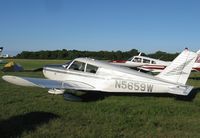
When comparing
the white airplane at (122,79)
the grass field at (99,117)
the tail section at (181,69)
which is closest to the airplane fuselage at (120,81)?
the white airplane at (122,79)

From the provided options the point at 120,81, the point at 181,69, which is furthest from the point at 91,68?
the point at 181,69

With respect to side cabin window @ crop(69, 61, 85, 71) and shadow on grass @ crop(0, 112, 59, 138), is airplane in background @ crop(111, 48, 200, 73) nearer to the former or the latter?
side cabin window @ crop(69, 61, 85, 71)

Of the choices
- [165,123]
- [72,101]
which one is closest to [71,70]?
[72,101]

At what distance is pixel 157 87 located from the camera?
883 centimetres

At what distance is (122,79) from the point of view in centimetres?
910

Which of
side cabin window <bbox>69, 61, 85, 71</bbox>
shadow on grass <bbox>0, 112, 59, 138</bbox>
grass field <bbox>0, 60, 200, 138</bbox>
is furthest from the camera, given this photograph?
side cabin window <bbox>69, 61, 85, 71</bbox>

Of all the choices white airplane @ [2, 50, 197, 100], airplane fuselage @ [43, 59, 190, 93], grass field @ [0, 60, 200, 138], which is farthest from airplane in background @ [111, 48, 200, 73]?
airplane fuselage @ [43, 59, 190, 93]

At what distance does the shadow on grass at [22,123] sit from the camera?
5207mm

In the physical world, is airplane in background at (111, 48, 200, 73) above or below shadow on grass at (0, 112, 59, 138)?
above

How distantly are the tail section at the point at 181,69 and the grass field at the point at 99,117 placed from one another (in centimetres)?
76

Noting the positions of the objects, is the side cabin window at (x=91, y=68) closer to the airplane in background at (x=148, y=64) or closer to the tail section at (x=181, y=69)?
the tail section at (x=181, y=69)

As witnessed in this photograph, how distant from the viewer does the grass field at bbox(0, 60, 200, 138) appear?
5387mm

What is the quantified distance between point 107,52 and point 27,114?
7402cm

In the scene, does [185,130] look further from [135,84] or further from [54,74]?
[54,74]
